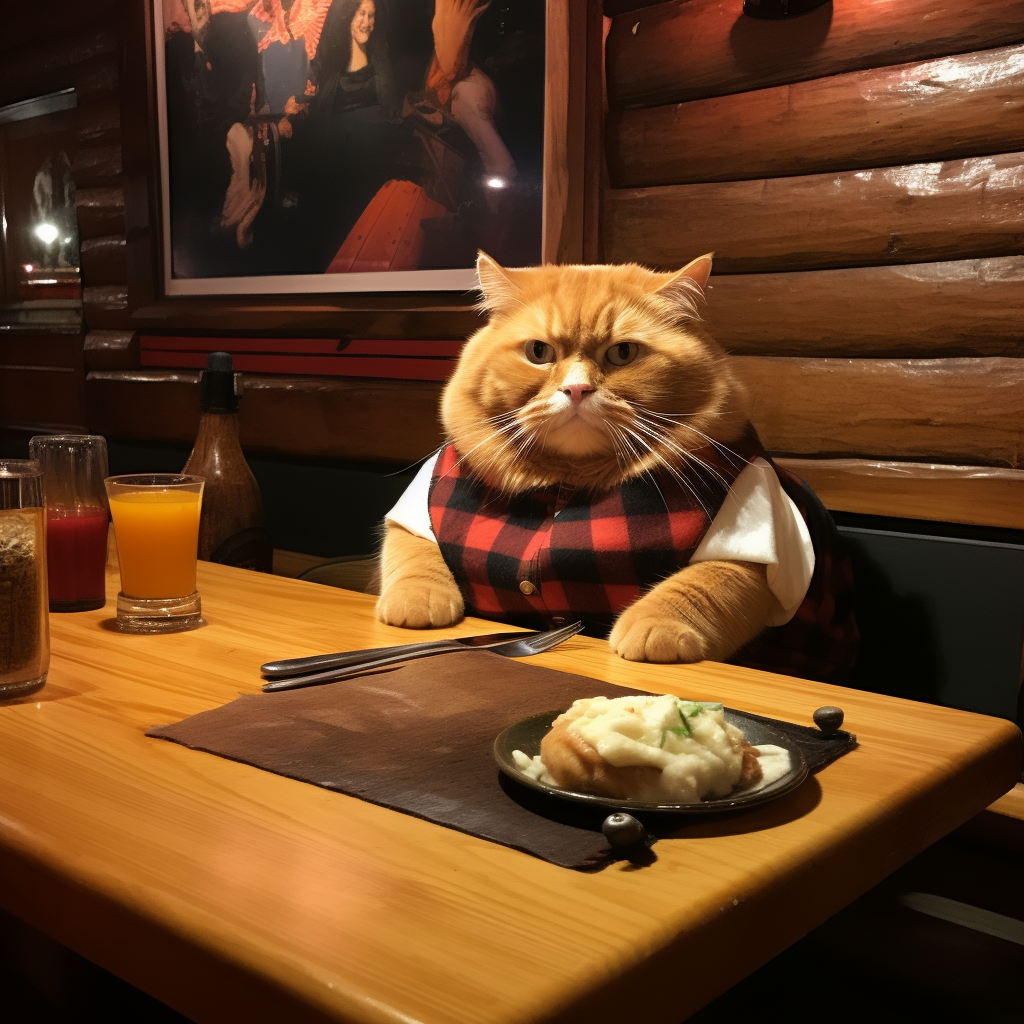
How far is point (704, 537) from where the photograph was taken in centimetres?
124

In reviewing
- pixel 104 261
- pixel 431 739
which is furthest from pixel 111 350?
pixel 431 739

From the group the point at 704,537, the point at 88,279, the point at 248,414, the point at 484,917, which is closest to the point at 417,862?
the point at 484,917

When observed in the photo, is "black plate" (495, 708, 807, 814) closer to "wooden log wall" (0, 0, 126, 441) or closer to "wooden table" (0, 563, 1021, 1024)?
"wooden table" (0, 563, 1021, 1024)

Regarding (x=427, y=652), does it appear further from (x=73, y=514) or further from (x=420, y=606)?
(x=73, y=514)

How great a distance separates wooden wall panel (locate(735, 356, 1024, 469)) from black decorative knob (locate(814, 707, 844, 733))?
0.93 m

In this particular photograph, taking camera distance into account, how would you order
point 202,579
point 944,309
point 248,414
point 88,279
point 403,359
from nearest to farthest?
point 202,579
point 944,309
point 403,359
point 248,414
point 88,279

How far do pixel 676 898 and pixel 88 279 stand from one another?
315 cm

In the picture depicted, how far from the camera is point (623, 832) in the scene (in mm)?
606

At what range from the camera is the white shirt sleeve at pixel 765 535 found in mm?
1210

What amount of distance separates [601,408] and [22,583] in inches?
25.9

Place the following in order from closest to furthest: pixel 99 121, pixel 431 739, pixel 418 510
Answer: pixel 431 739 < pixel 418 510 < pixel 99 121

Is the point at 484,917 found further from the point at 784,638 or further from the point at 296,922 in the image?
the point at 784,638

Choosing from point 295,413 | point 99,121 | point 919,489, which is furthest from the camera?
point 99,121

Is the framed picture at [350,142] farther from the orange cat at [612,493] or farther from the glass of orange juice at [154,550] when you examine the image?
the glass of orange juice at [154,550]
